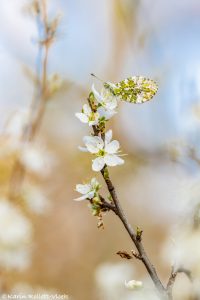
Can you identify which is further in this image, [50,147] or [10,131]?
[50,147]

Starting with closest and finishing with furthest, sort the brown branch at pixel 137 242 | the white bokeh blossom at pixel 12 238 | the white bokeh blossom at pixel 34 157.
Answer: the brown branch at pixel 137 242
the white bokeh blossom at pixel 12 238
the white bokeh blossom at pixel 34 157

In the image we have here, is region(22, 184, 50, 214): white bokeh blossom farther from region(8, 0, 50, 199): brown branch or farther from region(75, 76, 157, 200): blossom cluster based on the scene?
region(75, 76, 157, 200): blossom cluster

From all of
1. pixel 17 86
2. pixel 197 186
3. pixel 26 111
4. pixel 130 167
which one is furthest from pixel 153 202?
pixel 197 186

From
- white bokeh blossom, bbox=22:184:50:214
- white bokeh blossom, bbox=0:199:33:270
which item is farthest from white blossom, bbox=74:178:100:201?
white bokeh blossom, bbox=22:184:50:214

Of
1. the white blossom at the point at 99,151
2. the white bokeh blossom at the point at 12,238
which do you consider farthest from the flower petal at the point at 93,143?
the white bokeh blossom at the point at 12,238

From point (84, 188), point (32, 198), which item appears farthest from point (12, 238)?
point (84, 188)

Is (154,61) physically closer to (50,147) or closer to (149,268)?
(50,147)

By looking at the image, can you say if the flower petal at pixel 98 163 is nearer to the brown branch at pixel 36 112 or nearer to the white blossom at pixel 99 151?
the white blossom at pixel 99 151

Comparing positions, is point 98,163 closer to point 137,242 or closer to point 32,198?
point 137,242
